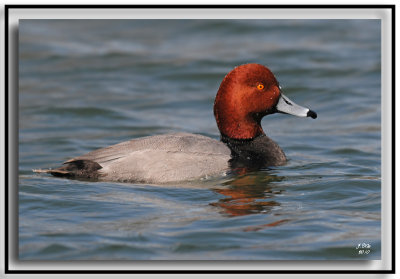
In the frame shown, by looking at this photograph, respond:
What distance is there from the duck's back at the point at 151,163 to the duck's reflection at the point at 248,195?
295 mm

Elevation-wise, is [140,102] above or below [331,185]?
above

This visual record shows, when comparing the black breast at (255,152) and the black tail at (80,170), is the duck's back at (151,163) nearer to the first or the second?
the black tail at (80,170)

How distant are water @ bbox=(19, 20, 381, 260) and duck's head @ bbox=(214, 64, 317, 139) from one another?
0.71 m


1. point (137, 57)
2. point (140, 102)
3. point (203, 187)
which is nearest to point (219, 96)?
point (203, 187)

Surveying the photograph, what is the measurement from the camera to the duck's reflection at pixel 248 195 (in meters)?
7.93

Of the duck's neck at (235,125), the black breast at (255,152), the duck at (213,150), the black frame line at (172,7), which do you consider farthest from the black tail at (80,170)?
the black frame line at (172,7)

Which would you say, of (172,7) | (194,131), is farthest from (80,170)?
(194,131)

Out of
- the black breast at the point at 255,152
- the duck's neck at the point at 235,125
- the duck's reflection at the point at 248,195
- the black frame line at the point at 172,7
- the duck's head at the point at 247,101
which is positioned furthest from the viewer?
the duck's neck at the point at 235,125

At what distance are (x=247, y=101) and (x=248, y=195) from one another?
152 cm

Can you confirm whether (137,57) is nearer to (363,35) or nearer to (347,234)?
(363,35)

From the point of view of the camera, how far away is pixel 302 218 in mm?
7680

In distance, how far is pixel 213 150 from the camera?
29.4 feet

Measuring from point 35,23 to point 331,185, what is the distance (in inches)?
436

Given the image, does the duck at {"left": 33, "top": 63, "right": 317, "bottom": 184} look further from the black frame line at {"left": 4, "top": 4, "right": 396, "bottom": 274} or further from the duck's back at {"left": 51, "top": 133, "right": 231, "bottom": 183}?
the black frame line at {"left": 4, "top": 4, "right": 396, "bottom": 274}
